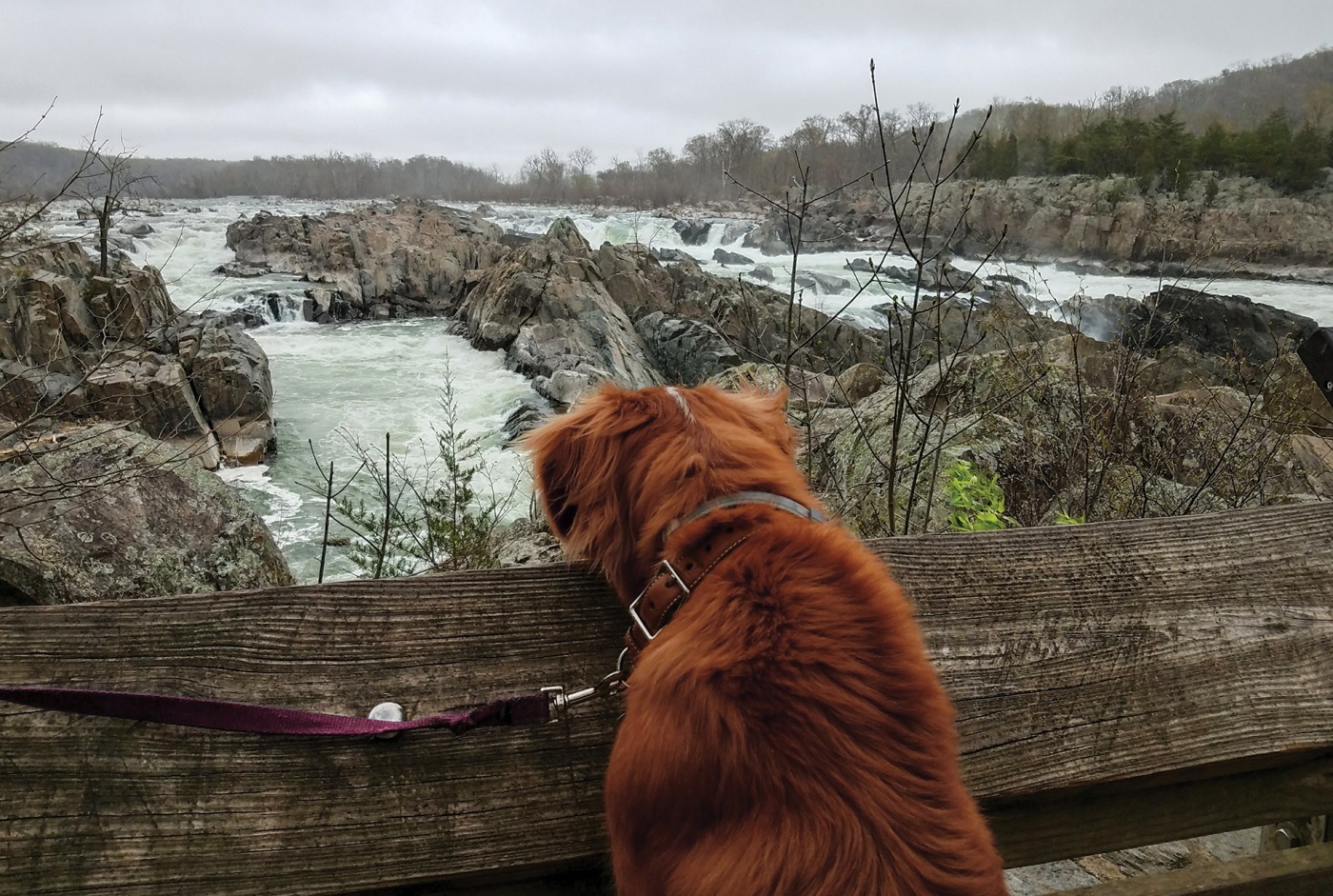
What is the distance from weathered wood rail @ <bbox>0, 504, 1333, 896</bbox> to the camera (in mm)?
984

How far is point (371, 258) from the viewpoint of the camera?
30859 millimetres

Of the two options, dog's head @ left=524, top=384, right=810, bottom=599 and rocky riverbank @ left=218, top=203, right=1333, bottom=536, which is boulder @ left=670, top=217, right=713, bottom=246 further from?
dog's head @ left=524, top=384, right=810, bottom=599

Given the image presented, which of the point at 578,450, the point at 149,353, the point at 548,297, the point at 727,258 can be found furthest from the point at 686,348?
the point at 727,258

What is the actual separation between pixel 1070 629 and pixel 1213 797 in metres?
0.39

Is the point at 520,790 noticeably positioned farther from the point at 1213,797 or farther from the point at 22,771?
the point at 1213,797

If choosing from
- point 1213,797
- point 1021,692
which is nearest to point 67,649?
point 1021,692

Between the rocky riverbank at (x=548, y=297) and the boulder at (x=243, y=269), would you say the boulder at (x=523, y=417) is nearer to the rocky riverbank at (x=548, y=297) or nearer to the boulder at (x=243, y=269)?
the rocky riverbank at (x=548, y=297)

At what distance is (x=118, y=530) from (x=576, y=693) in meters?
4.28

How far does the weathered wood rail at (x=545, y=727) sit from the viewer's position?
0.98 metres

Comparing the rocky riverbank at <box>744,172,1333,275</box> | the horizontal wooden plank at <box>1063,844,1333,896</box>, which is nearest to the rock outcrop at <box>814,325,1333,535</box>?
the horizontal wooden plank at <box>1063,844,1333,896</box>

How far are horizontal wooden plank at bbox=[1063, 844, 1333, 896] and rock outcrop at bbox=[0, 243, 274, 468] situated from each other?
12642 millimetres

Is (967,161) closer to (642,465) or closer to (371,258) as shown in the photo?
(642,465)

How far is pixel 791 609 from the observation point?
1094 millimetres

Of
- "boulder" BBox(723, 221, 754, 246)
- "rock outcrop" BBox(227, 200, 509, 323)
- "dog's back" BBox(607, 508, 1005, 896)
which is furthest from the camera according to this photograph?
"boulder" BBox(723, 221, 754, 246)
